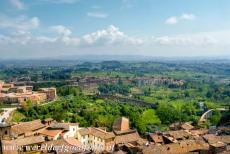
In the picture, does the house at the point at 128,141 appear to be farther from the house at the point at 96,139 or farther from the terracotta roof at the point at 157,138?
the terracotta roof at the point at 157,138

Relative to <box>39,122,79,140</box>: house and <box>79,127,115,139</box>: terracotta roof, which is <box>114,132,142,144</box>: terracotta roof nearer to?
<box>79,127,115,139</box>: terracotta roof

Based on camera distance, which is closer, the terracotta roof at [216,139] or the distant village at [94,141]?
the distant village at [94,141]

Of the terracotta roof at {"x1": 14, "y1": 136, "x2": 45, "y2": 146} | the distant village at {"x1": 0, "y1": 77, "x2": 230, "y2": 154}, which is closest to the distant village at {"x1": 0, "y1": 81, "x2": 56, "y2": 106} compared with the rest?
the distant village at {"x1": 0, "y1": 77, "x2": 230, "y2": 154}

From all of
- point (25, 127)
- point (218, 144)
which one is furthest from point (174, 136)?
point (25, 127)

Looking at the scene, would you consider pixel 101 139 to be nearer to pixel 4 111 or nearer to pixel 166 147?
pixel 166 147

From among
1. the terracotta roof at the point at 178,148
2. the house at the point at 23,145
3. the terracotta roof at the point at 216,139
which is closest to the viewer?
the house at the point at 23,145

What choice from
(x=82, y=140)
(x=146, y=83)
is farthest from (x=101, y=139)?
(x=146, y=83)

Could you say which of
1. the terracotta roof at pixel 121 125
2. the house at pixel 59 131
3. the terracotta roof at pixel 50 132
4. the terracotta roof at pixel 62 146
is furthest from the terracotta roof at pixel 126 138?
the terracotta roof at pixel 62 146

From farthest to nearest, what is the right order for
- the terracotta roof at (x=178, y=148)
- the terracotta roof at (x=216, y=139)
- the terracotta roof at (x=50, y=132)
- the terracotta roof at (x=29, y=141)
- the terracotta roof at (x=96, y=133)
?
the terracotta roof at (x=96, y=133) < the terracotta roof at (x=50, y=132) < the terracotta roof at (x=216, y=139) < the terracotta roof at (x=178, y=148) < the terracotta roof at (x=29, y=141)

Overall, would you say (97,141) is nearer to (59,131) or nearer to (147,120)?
(59,131)
